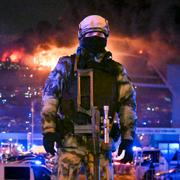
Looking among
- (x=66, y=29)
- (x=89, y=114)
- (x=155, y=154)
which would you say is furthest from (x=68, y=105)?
(x=66, y=29)

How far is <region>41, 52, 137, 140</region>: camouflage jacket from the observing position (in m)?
3.18

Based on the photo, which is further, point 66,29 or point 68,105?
point 66,29

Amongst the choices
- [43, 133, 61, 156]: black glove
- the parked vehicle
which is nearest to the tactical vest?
[43, 133, 61, 156]: black glove

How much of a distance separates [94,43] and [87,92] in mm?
335

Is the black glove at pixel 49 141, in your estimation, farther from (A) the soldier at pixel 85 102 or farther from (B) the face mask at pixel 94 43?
(B) the face mask at pixel 94 43

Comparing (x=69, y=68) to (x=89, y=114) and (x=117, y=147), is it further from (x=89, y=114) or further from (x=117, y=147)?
(x=117, y=147)

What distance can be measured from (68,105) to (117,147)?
1.65 ft

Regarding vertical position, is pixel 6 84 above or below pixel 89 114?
above

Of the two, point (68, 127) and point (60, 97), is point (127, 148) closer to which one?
point (68, 127)

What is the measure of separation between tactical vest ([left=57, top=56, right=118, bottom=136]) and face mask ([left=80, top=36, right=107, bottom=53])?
3.5 inches

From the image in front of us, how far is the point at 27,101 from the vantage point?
20766 mm

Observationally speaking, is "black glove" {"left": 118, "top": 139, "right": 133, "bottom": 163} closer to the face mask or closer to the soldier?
the soldier

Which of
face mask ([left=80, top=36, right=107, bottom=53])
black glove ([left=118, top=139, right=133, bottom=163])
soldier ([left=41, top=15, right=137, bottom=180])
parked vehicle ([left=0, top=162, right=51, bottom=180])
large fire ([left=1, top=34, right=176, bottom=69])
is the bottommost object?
parked vehicle ([left=0, top=162, right=51, bottom=180])

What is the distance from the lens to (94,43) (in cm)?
325
